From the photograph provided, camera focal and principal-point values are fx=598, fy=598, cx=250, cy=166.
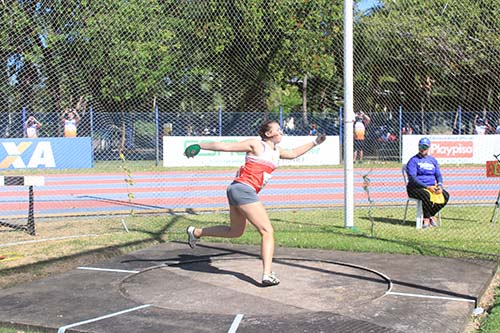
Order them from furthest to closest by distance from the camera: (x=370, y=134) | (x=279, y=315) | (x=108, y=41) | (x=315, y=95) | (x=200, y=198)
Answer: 1. (x=315, y=95)
2. (x=370, y=134)
3. (x=200, y=198)
4. (x=108, y=41)
5. (x=279, y=315)

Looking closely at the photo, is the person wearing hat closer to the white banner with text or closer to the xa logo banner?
the white banner with text

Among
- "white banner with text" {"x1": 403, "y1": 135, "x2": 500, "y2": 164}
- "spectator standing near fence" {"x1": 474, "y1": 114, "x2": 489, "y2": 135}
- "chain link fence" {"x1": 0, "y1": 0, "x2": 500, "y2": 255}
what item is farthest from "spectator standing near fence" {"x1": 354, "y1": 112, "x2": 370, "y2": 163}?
"spectator standing near fence" {"x1": 474, "y1": 114, "x2": 489, "y2": 135}

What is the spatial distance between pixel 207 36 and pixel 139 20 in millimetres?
1549

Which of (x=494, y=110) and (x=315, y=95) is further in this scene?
(x=315, y=95)

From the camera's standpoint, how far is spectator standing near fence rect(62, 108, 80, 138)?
1924 cm

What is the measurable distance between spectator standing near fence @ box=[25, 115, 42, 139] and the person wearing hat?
14745 mm

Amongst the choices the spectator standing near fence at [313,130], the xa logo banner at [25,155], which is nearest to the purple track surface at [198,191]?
the xa logo banner at [25,155]

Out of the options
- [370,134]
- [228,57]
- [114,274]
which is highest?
[228,57]

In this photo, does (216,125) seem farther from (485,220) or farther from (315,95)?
(315,95)

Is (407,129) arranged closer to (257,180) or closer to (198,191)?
(198,191)

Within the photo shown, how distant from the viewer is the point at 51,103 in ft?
50.0

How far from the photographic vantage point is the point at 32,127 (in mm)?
22844

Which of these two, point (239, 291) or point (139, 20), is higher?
point (139, 20)

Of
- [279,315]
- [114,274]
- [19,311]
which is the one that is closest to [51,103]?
[114,274]
